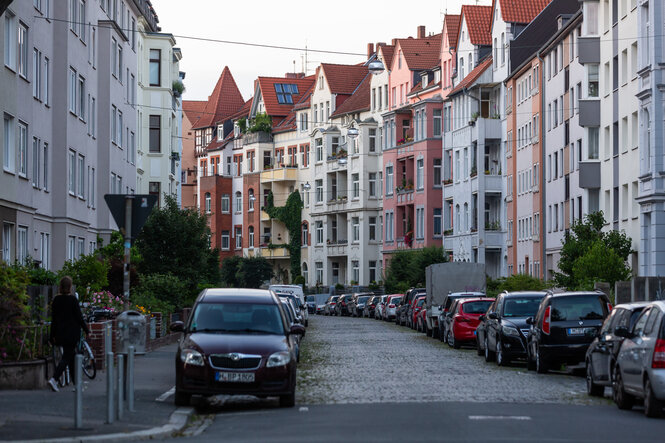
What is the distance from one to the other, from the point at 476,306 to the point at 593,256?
9.64 meters

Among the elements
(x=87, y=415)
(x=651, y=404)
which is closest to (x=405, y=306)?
(x=651, y=404)

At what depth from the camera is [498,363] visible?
94.2 feet

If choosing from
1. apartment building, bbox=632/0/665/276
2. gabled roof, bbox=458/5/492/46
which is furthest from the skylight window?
apartment building, bbox=632/0/665/276

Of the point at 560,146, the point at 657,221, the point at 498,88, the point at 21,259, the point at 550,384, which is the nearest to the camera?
the point at 550,384

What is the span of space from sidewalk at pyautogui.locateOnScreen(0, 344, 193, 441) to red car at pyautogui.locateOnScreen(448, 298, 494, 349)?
15.4 m

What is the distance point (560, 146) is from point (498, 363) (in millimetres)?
40960

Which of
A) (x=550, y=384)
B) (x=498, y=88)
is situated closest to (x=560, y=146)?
(x=498, y=88)

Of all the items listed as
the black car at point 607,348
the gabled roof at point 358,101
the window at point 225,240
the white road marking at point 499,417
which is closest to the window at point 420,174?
the gabled roof at point 358,101

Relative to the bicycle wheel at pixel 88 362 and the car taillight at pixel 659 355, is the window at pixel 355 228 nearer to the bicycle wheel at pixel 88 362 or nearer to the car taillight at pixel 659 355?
the bicycle wheel at pixel 88 362

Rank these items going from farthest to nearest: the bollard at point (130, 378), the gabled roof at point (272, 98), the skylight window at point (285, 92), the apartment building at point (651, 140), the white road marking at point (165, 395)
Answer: the skylight window at point (285, 92), the gabled roof at point (272, 98), the apartment building at point (651, 140), the white road marking at point (165, 395), the bollard at point (130, 378)

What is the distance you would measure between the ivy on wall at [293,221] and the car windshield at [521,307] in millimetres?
84338

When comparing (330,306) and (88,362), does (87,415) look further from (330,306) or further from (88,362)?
(330,306)

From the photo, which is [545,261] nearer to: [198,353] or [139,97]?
[139,97]

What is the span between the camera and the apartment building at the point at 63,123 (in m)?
35.9
